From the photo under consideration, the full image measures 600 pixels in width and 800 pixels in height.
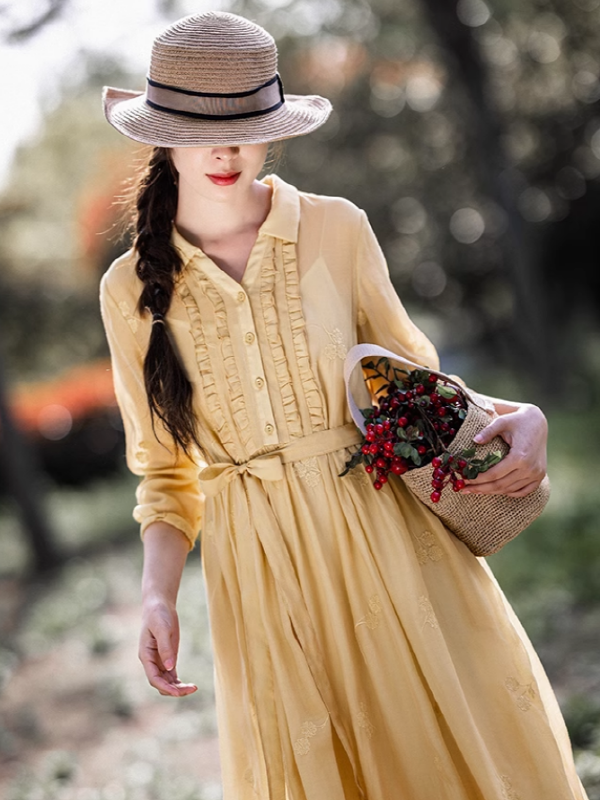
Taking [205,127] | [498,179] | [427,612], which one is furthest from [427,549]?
[498,179]

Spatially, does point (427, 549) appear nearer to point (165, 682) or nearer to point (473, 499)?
point (473, 499)

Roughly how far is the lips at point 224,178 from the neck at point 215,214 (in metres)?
0.06

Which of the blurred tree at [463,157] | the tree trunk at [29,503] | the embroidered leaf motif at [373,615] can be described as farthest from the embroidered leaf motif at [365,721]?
the blurred tree at [463,157]

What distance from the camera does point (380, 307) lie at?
1960 mm

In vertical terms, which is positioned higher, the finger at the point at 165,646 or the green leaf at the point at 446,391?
the green leaf at the point at 446,391

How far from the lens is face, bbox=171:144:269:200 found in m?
1.81

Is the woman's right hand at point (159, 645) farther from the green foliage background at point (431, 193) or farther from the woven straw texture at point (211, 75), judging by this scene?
the green foliage background at point (431, 193)

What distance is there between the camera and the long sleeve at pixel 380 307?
195 cm

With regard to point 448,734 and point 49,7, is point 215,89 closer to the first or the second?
point 448,734

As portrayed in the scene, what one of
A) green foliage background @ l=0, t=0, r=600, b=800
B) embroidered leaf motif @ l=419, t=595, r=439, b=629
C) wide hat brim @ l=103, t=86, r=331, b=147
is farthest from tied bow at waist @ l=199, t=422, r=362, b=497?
green foliage background @ l=0, t=0, r=600, b=800

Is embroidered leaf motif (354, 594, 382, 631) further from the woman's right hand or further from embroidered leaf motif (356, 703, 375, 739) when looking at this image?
the woman's right hand

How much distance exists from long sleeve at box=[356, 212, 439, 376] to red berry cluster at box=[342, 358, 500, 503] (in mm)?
123

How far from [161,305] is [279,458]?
0.38m

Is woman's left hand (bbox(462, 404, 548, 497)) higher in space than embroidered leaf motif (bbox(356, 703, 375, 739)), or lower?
higher
